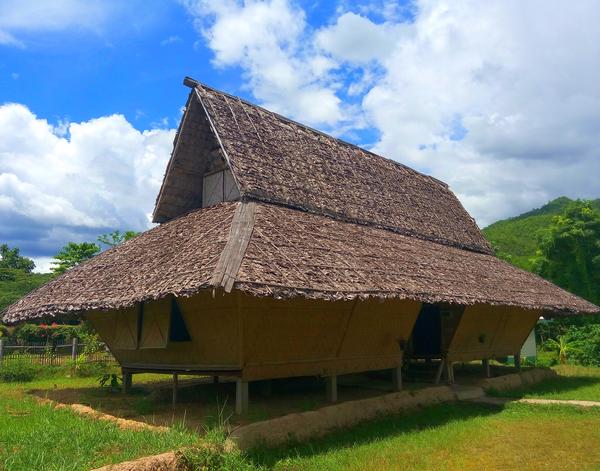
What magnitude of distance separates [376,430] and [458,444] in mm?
1350

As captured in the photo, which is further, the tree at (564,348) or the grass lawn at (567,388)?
the tree at (564,348)

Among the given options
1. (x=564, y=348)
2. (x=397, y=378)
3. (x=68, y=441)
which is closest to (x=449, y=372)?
(x=397, y=378)

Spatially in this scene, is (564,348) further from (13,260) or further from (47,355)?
(13,260)

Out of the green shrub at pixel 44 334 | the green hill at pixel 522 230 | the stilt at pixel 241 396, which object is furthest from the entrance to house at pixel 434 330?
the green hill at pixel 522 230

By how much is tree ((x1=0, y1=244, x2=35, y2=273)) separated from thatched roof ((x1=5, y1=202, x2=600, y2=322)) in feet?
143

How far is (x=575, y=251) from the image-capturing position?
2466 centimetres

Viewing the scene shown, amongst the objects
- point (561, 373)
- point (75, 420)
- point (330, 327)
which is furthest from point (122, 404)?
point (561, 373)

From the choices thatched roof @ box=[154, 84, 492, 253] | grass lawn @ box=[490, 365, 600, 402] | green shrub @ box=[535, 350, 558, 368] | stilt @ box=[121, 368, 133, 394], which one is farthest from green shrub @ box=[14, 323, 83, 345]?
green shrub @ box=[535, 350, 558, 368]

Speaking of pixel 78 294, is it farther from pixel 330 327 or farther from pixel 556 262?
pixel 556 262

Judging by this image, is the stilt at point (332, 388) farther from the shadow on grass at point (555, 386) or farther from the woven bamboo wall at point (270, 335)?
the shadow on grass at point (555, 386)

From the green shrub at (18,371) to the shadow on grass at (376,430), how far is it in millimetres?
10145

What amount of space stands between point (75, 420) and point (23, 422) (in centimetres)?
70

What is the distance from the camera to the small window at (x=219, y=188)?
1080cm

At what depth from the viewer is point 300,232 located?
920 centimetres
